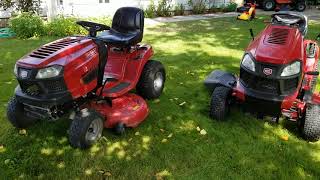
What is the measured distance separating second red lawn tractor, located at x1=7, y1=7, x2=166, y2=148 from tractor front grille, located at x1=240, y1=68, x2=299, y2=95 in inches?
59.1

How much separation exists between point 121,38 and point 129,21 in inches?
16.5

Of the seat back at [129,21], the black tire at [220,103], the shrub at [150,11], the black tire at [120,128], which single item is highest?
the seat back at [129,21]

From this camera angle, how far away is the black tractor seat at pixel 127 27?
5112 mm

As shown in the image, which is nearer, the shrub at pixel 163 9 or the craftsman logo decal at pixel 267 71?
the craftsman logo decal at pixel 267 71

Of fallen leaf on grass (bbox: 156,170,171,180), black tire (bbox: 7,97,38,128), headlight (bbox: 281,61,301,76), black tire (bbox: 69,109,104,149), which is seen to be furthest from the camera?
black tire (bbox: 7,97,38,128)

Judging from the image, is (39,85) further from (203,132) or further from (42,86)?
(203,132)

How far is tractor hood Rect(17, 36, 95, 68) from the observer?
12.5 feet

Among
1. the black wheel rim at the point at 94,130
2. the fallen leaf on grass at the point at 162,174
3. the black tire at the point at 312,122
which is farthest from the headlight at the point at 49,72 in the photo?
the black tire at the point at 312,122

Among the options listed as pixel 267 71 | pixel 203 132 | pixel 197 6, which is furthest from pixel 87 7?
pixel 267 71

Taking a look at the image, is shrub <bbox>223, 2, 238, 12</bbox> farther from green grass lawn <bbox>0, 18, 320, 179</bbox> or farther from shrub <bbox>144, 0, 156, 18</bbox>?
green grass lawn <bbox>0, 18, 320, 179</bbox>

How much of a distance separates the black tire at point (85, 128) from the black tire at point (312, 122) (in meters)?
2.59

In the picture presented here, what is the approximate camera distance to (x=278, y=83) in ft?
14.3

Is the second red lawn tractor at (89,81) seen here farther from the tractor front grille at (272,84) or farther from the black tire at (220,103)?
the tractor front grille at (272,84)

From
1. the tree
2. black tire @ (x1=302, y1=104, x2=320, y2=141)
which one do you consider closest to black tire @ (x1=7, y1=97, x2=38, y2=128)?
black tire @ (x1=302, y1=104, x2=320, y2=141)
